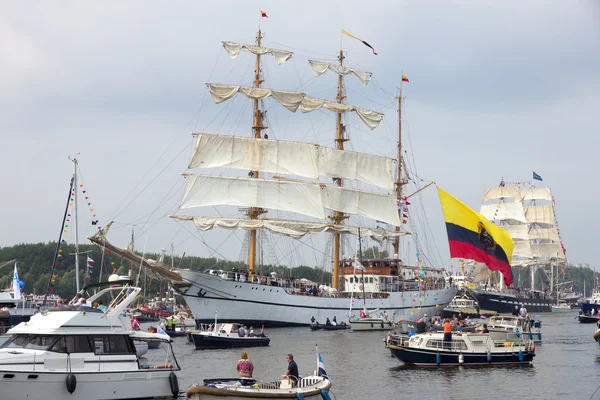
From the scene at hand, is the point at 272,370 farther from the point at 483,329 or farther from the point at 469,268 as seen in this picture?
the point at 469,268

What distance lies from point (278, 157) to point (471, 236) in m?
52.1

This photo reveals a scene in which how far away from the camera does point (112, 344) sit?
2808 cm

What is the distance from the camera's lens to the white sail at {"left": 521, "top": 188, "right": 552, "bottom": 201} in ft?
571

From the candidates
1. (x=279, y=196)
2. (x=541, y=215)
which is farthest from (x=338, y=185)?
(x=541, y=215)

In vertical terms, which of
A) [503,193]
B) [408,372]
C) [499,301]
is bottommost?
[408,372]

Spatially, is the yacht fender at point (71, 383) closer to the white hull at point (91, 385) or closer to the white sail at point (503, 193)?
the white hull at point (91, 385)

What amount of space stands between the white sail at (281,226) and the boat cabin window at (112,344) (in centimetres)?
6087

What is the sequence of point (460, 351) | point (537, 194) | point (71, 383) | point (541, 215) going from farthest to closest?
point (537, 194) → point (541, 215) → point (460, 351) → point (71, 383)

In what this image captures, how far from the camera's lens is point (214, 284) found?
79688 millimetres

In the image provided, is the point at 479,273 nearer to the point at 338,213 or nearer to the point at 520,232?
the point at 520,232

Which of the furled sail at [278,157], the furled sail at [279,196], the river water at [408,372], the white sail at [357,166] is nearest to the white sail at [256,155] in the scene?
the furled sail at [278,157]

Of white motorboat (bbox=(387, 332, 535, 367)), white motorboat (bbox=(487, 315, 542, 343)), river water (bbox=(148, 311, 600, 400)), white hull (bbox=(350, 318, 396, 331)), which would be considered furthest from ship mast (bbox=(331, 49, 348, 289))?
white motorboat (bbox=(387, 332, 535, 367))

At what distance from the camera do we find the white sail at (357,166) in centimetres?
10156

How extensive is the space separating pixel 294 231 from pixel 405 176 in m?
23.5
